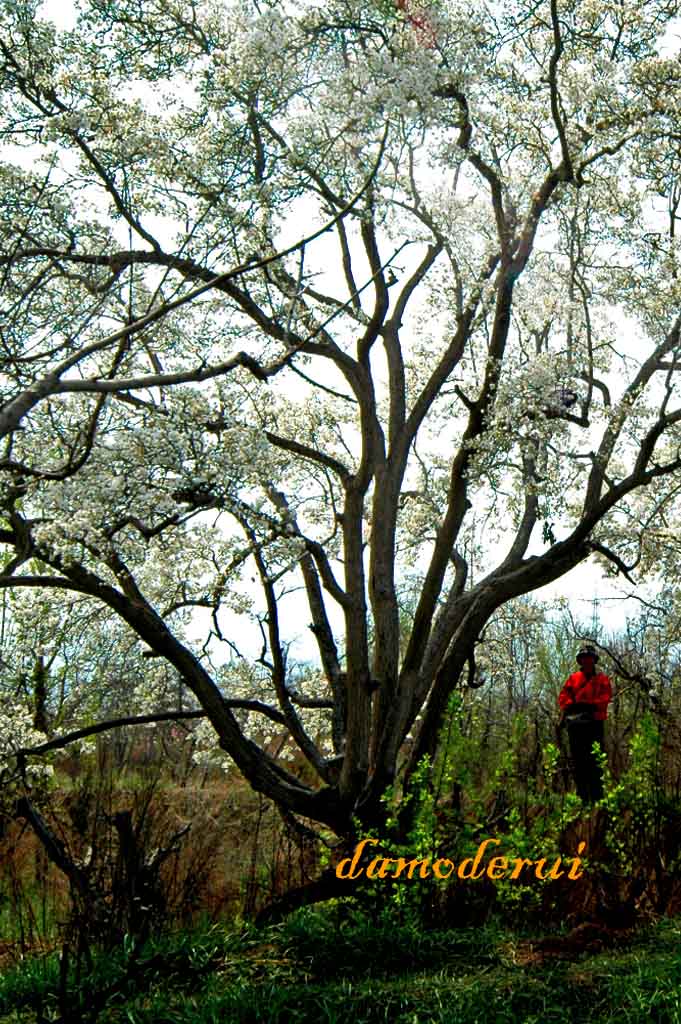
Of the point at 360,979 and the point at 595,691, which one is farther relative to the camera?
the point at 595,691

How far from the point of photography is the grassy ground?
5344 mm

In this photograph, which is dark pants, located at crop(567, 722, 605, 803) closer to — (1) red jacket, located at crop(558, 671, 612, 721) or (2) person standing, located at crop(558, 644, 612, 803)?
(2) person standing, located at crop(558, 644, 612, 803)

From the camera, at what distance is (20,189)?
→ 7406 millimetres

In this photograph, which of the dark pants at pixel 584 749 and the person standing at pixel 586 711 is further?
the person standing at pixel 586 711

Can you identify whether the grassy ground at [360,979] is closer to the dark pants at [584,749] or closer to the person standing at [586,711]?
the dark pants at [584,749]

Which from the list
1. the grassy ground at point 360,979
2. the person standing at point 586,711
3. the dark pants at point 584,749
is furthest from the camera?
the person standing at point 586,711

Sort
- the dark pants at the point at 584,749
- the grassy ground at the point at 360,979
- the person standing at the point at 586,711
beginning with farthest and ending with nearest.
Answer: the person standing at the point at 586,711
the dark pants at the point at 584,749
the grassy ground at the point at 360,979

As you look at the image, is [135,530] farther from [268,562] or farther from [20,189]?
[20,189]

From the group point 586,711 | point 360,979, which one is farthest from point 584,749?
point 360,979

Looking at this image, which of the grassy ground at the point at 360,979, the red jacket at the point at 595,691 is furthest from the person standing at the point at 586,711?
the grassy ground at the point at 360,979

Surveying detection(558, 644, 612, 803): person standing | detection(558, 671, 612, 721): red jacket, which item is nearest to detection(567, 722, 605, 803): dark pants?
detection(558, 644, 612, 803): person standing

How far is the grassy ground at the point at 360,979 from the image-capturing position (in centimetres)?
534

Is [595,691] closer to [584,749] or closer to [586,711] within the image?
[586,711]

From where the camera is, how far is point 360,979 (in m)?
6.18
